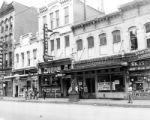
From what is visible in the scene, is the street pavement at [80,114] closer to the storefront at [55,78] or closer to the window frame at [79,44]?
the storefront at [55,78]

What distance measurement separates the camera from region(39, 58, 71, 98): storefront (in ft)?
92.4

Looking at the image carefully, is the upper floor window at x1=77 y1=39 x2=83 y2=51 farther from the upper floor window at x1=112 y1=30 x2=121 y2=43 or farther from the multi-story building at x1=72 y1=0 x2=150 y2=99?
the upper floor window at x1=112 y1=30 x2=121 y2=43

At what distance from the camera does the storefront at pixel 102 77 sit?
73.4ft

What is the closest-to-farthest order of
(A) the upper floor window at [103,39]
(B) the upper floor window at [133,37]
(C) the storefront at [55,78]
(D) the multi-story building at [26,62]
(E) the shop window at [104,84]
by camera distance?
(B) the upper floor window at [133,37]
(E) the shop window at [104,84]
(A) the upper floor window at [103,39]
(C) the storefront at [55,78]
(D) the multi-story building at [26,62]

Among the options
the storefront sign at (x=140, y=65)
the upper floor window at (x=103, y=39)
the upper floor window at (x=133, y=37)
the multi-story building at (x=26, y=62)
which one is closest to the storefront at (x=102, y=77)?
the storefront sign at (x=140, y=65)

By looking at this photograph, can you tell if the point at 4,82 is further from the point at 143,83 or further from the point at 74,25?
the point at 143,83

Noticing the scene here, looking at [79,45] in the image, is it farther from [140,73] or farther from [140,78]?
[140,78]

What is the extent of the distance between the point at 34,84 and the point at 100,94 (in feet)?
42.3

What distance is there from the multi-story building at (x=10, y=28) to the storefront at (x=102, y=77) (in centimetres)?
1671

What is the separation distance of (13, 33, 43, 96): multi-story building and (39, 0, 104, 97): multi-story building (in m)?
1.57

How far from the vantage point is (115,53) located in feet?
76.4

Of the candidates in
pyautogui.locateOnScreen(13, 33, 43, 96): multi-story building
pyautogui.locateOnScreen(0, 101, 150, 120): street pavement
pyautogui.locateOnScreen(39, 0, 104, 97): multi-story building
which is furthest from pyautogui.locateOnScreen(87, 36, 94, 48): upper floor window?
pyautogui.locateOnScreen(0, 101, 150, 120): street pavement

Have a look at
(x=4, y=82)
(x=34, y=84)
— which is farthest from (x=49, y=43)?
(x=4, y=82)

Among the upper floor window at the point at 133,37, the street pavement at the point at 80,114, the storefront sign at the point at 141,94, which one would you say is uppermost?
the upper floor window at the point at 133,37
